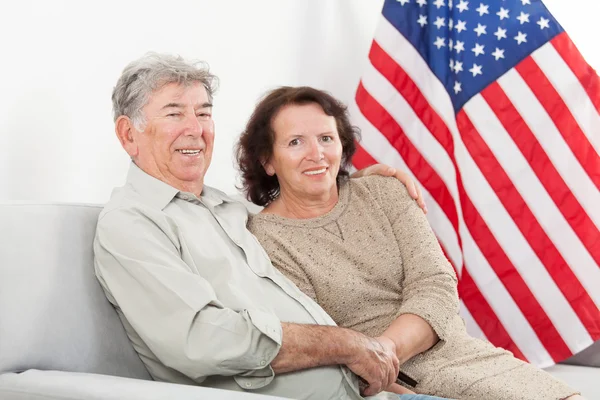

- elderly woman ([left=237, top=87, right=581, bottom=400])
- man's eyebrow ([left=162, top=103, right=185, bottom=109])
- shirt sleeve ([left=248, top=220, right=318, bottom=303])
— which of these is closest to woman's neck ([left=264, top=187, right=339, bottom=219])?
elderly woman ([left=237, top=87, right=581, bottom=400])

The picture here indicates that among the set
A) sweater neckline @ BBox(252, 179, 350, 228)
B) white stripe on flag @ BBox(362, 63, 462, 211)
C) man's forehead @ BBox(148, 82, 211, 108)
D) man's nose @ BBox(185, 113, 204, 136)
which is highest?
man's forehead @ BBox(148, 82, 211, 108)

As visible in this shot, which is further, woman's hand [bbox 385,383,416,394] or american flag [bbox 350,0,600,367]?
american flag [bbox 350,0,600,367]

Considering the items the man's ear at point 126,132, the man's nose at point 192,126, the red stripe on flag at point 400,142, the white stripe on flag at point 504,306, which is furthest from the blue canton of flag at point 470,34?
the man's ear at point 126,132

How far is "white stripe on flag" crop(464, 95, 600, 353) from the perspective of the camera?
259 cm

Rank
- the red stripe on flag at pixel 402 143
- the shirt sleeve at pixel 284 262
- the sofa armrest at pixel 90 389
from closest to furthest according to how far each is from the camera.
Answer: the sofa armrest at pixel 90 389 → the shirt sleeve at pixel 284 262 → the red stripe on flag at pixel 402 143

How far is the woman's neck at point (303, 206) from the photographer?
2.01 metres

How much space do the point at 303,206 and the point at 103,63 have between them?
2.22 feet

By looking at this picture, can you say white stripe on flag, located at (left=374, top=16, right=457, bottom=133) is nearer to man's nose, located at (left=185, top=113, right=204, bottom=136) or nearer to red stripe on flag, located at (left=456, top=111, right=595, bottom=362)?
red stripe on flag, located at (left=456, top=111, right=595, bottom=362)

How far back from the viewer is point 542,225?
2.64 meters

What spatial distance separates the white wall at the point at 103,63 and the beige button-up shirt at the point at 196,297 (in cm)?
32

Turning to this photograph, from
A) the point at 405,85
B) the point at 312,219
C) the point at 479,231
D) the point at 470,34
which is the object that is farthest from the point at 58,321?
the point at 470,34

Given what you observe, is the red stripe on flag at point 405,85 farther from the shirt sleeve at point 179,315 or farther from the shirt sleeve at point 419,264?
the shirt sleeve at point 179,315

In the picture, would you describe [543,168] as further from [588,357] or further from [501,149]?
[588,357]

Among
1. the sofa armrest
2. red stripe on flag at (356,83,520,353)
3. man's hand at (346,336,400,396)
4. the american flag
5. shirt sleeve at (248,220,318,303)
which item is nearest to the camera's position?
the sofa armrest
